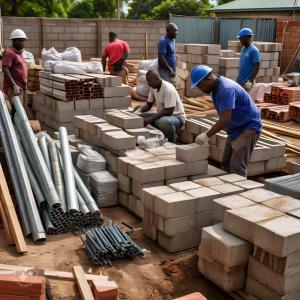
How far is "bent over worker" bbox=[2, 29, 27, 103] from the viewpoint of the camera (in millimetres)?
7523

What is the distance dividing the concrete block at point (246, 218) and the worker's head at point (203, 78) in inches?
63.6

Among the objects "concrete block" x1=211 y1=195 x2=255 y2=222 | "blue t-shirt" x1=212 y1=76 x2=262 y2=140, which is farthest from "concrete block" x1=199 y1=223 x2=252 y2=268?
"blue t-shirt" x1=212 y1=76 x2=262 y2=140

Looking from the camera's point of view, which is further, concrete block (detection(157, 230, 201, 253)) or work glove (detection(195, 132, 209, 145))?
work glove (detection(195, 132, 209, 145))

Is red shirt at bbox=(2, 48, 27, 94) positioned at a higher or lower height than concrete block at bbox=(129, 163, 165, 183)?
higher

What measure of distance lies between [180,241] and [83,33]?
52.1 feet

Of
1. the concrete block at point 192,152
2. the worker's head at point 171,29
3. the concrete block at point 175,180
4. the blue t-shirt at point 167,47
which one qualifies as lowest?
the concrete block at point 175,180

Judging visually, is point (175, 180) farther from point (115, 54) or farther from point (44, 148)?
point (115, 54)

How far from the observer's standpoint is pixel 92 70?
28.4 ft

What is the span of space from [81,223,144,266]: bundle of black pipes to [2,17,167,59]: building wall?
14.7 m

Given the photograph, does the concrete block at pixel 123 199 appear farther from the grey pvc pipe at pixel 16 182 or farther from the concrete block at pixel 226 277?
the concrete block at pixel 226 277

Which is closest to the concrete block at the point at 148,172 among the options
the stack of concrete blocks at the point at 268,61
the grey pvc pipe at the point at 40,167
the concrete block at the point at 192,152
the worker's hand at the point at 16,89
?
the concrete block at the point at 192,152

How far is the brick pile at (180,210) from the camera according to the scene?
14.7 ft

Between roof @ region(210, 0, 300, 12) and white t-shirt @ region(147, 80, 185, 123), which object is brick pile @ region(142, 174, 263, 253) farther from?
roof @ region(210, 0, 300, 12)

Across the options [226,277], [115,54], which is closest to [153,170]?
[226,277]
